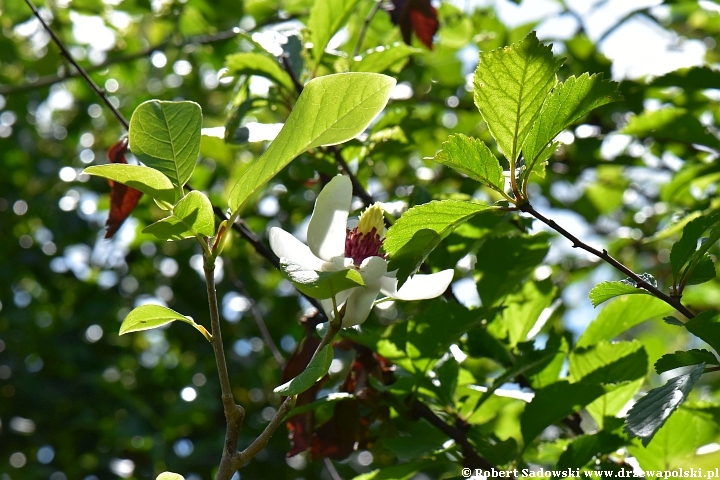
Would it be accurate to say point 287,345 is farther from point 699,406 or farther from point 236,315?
point 699,406

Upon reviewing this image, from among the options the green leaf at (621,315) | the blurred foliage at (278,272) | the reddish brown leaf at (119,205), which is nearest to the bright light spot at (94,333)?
the blurred foliage at (278,272)

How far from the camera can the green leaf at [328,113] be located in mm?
606

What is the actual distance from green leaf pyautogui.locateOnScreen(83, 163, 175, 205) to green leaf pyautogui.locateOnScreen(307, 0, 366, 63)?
505mm

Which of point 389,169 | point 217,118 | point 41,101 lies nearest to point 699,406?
point 389,169

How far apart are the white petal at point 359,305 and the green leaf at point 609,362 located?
0.44 m

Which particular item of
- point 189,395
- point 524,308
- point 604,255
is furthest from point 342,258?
point 189,395

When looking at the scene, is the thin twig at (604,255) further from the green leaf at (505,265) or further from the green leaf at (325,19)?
the green leaf at (325,19)

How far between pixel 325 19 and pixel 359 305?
586 millimetres

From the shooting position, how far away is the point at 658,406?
2.05 feet

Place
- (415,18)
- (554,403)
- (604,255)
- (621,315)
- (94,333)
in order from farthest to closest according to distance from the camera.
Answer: (94,333) < (415,18) < (621,315) < (554,403) < (604,255)

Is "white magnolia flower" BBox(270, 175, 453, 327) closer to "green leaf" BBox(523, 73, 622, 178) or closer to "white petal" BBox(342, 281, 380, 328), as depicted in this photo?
"white petal" BBox(342, 281, 380, 328)

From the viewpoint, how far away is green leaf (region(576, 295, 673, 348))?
98 cm

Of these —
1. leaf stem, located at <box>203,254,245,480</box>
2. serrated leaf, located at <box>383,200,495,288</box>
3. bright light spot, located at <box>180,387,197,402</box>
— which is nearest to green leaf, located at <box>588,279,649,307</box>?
serrated leaf, located at <box>383,200,495,288</box>

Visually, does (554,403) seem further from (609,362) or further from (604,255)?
(604,255)
